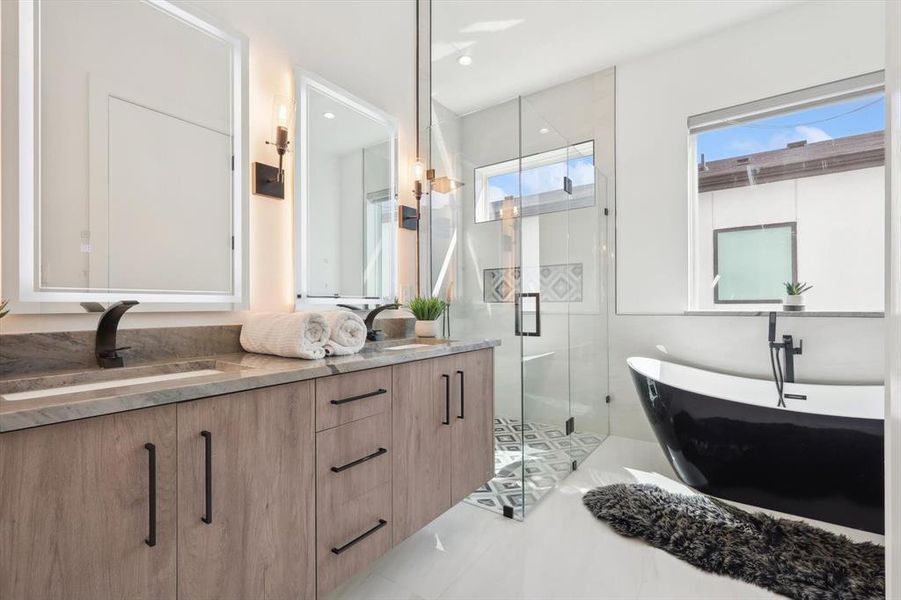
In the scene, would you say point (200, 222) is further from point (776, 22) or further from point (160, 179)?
point (776, 22)

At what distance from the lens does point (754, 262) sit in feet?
9.25

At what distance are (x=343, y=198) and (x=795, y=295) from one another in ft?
9.11

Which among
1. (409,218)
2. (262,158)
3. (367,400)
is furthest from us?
(409,218)

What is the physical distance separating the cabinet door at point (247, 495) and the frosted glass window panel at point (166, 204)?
679 millimetres

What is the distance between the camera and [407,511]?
1.52m

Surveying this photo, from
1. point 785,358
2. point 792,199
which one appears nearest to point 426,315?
point 785,358

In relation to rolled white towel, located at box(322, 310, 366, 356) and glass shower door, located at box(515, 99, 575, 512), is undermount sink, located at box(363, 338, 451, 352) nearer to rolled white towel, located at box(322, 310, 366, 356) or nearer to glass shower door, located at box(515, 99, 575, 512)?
rolled white towel, located at box(322, 310, 366, 356)

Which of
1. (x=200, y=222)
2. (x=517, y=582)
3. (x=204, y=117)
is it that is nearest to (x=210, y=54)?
(x=204, y=117)

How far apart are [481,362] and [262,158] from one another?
1.30 metres

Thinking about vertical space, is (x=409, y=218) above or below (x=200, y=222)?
above

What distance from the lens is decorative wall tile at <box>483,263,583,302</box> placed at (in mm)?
2289

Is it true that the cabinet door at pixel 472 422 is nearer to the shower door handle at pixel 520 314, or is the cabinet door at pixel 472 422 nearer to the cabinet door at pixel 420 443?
the cabinet door at pixel 420 443

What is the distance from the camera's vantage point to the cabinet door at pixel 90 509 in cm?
74

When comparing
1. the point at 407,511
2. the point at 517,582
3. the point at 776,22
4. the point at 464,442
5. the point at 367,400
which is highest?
the point at 776,22
